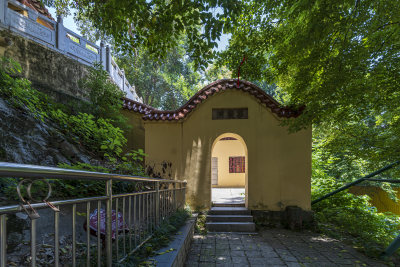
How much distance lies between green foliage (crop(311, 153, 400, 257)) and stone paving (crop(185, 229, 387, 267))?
411 millimetres

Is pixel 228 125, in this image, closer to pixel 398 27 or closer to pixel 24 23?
pixel 398 27

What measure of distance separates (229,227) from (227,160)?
23.4 feet

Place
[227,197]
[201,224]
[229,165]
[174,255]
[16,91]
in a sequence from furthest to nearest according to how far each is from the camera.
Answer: [229,165]
[227,197]
[201,224]
[16,91]
[174,255]

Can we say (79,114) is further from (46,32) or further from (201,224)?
(201,224)

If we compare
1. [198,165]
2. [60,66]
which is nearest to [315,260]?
[198,165]

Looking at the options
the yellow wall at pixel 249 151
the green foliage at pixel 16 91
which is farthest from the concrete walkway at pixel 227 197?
the green foliage at pixel 16 91

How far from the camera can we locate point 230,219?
551cm

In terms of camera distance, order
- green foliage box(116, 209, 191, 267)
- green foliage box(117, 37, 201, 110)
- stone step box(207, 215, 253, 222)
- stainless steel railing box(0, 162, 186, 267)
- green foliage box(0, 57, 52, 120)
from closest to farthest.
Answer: stainless steel railing box(0, 162, 186, 267) < green foliage box(116, 209, 191, 267) < green foliage box(0, 57, 52, 120) < stone step box(207, 215, 253, 222) < green foliage box(117, 37, 201, 110)

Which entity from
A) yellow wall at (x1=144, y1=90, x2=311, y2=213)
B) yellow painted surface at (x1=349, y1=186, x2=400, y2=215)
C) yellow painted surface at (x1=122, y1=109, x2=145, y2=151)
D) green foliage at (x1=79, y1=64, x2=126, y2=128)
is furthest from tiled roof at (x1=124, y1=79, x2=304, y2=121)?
yellow painted surface at (x1=349, y1=186, x2=400, y2=215)

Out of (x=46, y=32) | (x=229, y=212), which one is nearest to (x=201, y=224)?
(x=229, y=212)

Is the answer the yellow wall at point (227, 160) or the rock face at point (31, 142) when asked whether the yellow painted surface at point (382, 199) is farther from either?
the rock face at point (31, 142)

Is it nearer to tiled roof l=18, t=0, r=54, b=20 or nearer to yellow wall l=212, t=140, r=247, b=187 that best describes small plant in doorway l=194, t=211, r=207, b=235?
yellow wall l=212, t=140, r=247, b=187

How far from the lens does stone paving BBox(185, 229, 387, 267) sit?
3488 millimetres

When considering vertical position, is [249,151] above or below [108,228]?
above
